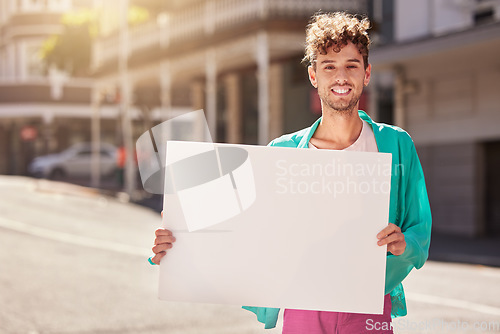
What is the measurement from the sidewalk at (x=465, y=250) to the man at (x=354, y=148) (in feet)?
31.7

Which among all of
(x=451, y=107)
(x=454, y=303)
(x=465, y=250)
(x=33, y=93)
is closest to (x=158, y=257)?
(x=454, y=303)

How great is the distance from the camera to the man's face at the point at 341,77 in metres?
2.81

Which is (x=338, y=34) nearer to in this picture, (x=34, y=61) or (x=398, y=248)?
(x=398, y=248)

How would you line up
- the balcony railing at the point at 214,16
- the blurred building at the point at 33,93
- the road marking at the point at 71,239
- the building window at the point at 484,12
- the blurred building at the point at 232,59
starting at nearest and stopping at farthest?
the road marking at the point at 71,239, the building window at the point at 484,12, the blurred building at the point at 232,59, the balcony railing at the point at 214,16, the blurred building at the point at 33,93

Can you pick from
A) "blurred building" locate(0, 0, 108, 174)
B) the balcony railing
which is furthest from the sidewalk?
"blurred building" locate(0, 0, 108, 174)

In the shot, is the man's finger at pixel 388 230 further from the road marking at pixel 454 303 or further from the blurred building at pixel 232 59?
the blurred building at pixel 232 59

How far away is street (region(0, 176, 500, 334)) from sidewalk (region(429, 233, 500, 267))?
0.71m

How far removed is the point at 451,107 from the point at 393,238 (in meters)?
14.8

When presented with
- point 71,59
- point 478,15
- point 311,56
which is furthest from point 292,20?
point 71,59

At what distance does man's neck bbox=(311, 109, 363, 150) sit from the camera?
2.91 meters

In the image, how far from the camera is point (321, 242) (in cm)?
275

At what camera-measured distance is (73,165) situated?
124 ft

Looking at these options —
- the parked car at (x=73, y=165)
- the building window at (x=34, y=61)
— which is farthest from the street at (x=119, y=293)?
the building window at (x=34, y=61)

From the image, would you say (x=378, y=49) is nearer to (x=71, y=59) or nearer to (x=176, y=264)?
(x=176, y=264)
